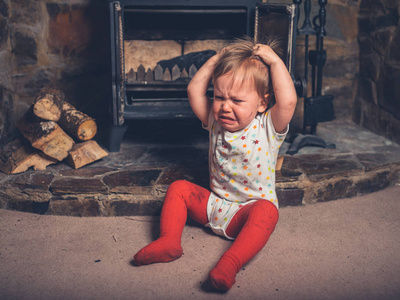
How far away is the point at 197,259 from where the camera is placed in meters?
1.48

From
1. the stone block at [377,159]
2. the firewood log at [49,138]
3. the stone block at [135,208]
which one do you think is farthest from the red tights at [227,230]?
the stone block at [377,159]

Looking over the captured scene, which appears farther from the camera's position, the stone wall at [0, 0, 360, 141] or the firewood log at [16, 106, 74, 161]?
the stone wall at [0, 0, 360, 141]

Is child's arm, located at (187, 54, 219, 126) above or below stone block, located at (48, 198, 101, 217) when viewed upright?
above

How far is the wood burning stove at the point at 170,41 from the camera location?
204 centimetres

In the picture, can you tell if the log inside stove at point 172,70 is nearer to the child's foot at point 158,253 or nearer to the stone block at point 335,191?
the stone block at point 335,191

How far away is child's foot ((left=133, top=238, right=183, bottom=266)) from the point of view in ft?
4.57

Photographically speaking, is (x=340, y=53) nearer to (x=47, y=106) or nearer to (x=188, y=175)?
(x=188, y=175)

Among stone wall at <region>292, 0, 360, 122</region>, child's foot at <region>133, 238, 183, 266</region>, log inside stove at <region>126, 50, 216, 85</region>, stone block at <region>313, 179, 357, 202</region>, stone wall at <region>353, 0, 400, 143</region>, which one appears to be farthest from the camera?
stone wall at <region>292, 0, 360, 122</region>

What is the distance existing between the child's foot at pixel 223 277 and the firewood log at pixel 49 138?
110cm

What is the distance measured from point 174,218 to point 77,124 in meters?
0.84

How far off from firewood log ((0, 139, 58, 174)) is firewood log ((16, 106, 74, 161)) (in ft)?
0.17

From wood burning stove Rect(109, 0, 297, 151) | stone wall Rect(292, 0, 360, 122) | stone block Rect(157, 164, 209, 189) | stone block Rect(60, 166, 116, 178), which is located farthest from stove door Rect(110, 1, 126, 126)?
stone wall Rect(292, 0, 360, 122)

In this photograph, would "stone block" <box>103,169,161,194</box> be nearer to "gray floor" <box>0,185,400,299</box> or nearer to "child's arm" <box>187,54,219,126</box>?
"gray floor" <box>0,185,400,299</box>

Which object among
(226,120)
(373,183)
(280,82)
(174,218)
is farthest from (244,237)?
(373,183)
